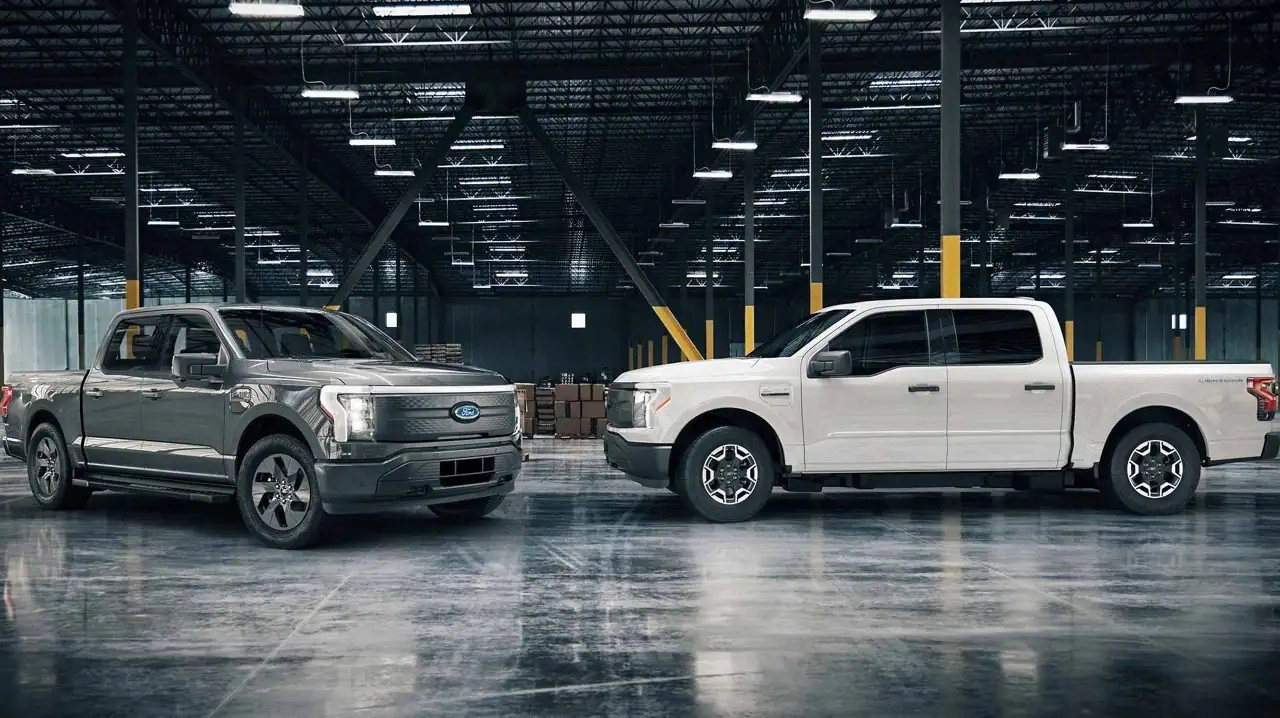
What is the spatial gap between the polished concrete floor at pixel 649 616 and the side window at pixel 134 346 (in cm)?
149

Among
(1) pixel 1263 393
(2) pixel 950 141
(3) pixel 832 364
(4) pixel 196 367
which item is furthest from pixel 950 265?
(4) pixel 196 367

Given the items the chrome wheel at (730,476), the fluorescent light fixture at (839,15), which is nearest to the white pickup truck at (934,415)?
the chrome wheel at (730,476)

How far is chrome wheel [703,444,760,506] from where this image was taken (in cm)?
988

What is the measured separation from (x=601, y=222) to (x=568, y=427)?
28.3 feet

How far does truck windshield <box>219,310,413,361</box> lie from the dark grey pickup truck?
0.02 m

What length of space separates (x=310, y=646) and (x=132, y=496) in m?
7.72

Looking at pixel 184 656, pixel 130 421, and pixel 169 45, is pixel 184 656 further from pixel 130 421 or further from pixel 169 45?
pixel 169 45

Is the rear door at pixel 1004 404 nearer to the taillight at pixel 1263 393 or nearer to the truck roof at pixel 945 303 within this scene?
the truck roof at pixel 945 303

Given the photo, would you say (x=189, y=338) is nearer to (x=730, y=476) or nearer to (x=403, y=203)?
(x=730, y=476)

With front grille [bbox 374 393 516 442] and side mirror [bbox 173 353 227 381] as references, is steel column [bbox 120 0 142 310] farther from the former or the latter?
front grille [bbox 374 393 516 442]

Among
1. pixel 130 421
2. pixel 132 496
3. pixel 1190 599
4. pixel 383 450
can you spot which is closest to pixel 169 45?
pixel 132 496

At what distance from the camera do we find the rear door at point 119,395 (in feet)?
31.4

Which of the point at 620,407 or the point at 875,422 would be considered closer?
the point at 875,422

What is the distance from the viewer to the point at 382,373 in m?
8.60
